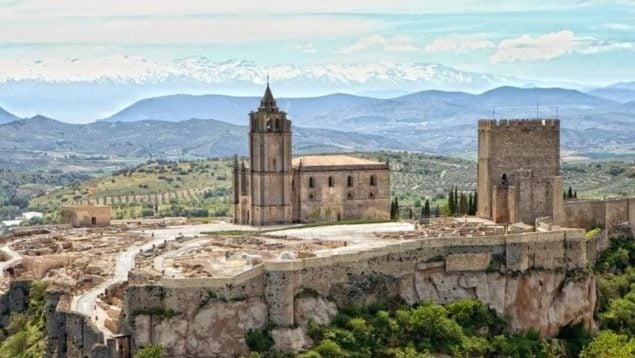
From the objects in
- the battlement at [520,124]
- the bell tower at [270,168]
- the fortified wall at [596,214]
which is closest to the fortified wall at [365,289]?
the fortified wall at [596,214]

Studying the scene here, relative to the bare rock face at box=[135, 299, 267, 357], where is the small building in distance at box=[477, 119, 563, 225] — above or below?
above

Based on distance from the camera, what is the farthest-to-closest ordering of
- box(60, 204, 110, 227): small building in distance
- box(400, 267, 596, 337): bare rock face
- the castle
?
the castle → box(60, 204, 110, 227): small building in distance → box(400, 267, 596, 337): bare rock face


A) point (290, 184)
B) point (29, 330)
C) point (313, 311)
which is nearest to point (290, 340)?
point (313, 311)

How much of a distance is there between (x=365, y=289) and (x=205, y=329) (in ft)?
28.1

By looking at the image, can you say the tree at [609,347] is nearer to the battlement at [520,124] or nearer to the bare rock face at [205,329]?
the battlement at [520,124]

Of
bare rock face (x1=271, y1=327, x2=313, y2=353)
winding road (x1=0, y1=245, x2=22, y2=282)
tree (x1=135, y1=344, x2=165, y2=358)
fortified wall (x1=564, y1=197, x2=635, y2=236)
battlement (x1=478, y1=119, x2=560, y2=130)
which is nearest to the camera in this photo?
tree (x1=135, y1=344, x2=165, y2=358)

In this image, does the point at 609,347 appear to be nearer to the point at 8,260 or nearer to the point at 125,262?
the point at 125,262

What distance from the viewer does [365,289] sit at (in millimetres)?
57312

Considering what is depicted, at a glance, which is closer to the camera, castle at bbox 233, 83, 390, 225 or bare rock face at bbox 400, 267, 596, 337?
bare rock face at bbox 400, 267, 596, 337

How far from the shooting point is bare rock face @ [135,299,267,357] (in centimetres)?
5138

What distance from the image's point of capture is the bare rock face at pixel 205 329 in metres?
51.4

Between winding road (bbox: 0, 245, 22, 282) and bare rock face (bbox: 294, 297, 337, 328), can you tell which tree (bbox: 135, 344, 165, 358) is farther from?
winding road (bbox: 0, 245, 22, 282)

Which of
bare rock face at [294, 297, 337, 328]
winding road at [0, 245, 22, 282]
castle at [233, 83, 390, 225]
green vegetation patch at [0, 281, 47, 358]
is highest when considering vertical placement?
castle at [233, 83, 390, 225]

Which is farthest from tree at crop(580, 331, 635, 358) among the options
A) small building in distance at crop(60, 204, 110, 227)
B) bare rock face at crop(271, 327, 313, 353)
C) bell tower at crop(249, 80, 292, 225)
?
small building in distance at crop(60, 204, 110, 227)
